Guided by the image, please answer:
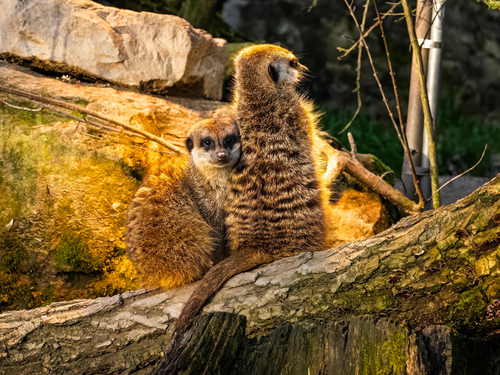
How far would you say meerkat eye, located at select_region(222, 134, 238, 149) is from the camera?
9.07ft

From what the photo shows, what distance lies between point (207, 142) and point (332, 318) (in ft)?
3.45

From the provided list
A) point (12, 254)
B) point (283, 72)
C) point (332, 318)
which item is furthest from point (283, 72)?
point (12, 254)

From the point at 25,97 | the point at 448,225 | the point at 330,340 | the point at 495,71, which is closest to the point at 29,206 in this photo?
the point at 25,97

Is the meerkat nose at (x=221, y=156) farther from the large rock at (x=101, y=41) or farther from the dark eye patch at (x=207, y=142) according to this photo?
the large rock at (x=101, y=41)

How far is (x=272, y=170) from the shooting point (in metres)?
2.66

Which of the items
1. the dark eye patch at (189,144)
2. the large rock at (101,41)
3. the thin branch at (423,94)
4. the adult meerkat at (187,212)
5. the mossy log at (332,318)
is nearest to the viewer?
the mossy log at (332,318)

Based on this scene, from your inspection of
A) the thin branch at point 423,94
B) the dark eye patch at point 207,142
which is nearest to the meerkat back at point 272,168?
the dark eye patch at point 207,142

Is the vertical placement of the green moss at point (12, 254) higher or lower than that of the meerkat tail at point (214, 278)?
lower

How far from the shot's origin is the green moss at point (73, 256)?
3.14 metres

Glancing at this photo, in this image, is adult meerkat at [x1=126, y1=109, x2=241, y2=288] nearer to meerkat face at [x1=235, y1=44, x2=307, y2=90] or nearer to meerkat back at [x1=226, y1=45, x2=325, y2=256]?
meerkat back at [x1=226, y1=45, x2=325, y2=256]

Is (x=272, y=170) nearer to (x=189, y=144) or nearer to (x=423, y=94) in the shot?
(x=189, y=144)

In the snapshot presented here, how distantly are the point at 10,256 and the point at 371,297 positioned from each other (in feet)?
6.38

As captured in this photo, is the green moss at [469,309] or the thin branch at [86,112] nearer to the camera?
the green moss at [469,309]

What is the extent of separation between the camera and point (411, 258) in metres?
2.04
